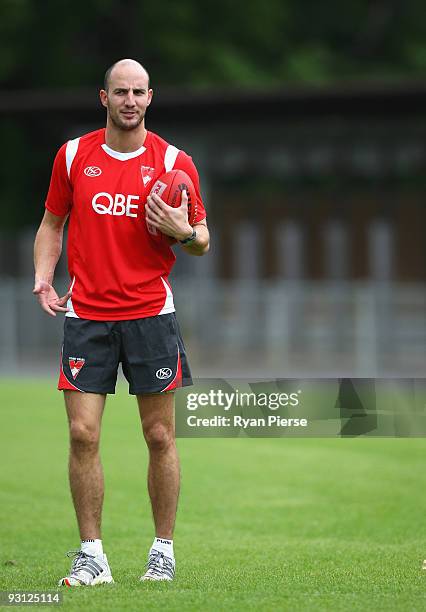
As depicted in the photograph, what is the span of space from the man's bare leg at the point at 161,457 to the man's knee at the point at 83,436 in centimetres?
25

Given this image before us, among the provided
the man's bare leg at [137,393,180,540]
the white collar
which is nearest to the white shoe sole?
the man's bare leg at [137,393,180,540]

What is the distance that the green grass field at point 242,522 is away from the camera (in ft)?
20.6

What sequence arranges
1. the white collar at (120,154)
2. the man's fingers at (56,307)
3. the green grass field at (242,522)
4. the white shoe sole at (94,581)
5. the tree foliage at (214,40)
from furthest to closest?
the tree foliage at (214,40) → the man's fingers at (56,307) → the white collar at (120,154) → the white shoe sole at (94,581) → the green grass field at (242,522)

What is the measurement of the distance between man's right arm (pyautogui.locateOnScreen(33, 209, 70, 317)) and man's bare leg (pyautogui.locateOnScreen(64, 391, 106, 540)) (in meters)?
0.45

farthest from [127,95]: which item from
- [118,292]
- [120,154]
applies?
[118,292]

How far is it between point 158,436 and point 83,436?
0.36m

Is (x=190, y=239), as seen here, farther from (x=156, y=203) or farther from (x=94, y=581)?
(x=94, y=581)

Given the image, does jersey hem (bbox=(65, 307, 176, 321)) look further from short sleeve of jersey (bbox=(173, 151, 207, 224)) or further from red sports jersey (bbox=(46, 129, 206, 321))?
short sleeve of jersey (bbox=(173, 151, 207, 224))

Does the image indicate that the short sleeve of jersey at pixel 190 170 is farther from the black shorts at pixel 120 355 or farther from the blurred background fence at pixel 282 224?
the blurred background fence at pixel 282 224

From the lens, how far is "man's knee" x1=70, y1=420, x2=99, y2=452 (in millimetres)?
6559

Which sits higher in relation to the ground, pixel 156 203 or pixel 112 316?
pixel 156 203

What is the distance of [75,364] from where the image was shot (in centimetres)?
659

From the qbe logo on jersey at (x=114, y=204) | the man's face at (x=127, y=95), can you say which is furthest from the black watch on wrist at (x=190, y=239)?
the man's face at (x=127, y=95)

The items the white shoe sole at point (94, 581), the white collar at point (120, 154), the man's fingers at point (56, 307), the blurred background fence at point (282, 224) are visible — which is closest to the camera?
the white shoe sole at point (94, 581)
